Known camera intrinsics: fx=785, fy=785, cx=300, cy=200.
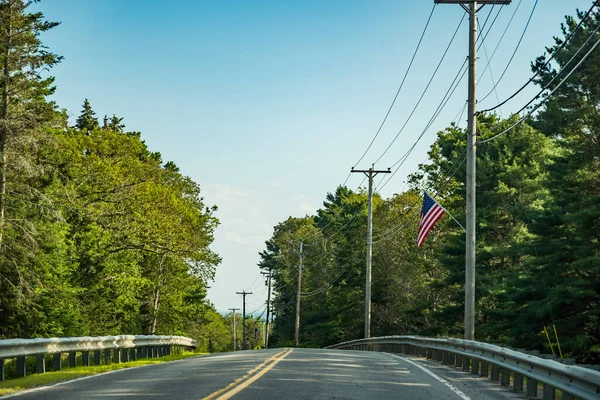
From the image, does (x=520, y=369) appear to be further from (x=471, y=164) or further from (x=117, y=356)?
(x=471, y=164)

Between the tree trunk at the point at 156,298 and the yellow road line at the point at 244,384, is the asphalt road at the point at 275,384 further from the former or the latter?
the tree trunk at the point at 156,298

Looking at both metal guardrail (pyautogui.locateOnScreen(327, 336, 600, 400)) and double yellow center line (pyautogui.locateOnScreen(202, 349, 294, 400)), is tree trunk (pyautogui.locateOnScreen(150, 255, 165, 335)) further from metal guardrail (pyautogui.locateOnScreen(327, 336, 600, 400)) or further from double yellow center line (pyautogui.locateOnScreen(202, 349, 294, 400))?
double yellow center line (pyautogui.locateOnScreen(202, 349, 294, 400))

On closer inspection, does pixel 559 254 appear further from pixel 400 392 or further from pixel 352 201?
pixel 352 201

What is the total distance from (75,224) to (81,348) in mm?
29903

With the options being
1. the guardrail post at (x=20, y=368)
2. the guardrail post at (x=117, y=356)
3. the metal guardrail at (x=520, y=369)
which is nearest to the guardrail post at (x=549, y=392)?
the metal guardrail at (x=520, y=369)

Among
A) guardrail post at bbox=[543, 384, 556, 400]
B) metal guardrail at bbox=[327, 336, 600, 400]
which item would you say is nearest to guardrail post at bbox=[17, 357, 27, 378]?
metal guardrail at bbox=[327, 336, 600, 400]

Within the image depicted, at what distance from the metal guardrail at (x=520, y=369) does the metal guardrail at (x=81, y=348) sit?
8.87m

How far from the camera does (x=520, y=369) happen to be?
45.0 feet

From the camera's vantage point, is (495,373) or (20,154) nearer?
(495,373)

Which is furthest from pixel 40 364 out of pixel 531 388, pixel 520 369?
pixel 531 388

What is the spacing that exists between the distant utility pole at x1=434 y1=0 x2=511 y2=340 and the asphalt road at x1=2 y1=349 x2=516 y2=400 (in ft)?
24.0

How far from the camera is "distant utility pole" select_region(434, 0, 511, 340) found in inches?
978

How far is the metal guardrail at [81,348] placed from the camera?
14177mm

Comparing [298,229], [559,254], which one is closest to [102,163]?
[559,254]
